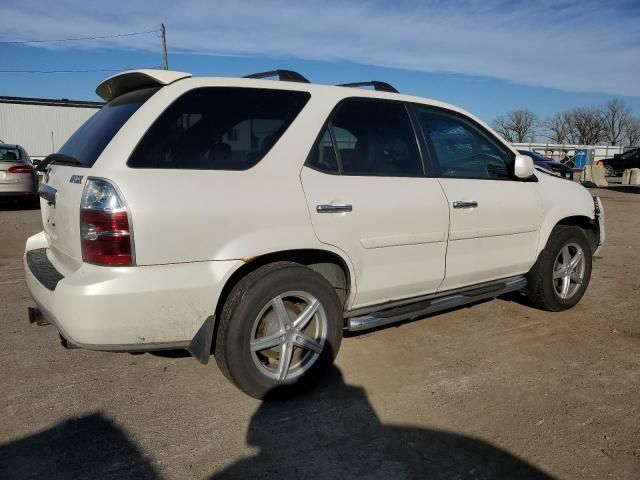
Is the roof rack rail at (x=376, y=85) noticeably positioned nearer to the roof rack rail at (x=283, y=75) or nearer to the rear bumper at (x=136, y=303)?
the roof rack rail at (x=283, y=75)

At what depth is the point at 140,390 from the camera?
3.41 meters

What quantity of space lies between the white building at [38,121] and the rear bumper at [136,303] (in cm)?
3111

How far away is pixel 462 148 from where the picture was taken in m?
4.27

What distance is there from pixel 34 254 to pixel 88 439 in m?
1.42

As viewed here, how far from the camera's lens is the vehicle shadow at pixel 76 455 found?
2.56 metres

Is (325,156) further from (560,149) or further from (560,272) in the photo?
(560,149)

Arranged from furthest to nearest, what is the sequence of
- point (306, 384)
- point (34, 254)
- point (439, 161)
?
point (439, 161)
point (34, 254)
point (306, 384)

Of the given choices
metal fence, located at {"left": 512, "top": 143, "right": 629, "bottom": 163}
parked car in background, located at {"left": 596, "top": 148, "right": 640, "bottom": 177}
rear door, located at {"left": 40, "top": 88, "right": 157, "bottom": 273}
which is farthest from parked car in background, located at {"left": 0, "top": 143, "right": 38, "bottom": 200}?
parked car in background, located at {"left": 596, "top": 148, "right": 640, "bottom": 177}

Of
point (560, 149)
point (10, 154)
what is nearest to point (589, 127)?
point (560, 149)

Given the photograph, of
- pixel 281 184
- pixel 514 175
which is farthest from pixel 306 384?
pixel 514 175

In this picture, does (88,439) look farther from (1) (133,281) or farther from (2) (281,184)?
(2) (281,184)

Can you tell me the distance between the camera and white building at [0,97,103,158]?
30.4 m

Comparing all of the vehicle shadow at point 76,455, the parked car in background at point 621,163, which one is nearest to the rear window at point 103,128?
the vehicle shadow at point 76,455

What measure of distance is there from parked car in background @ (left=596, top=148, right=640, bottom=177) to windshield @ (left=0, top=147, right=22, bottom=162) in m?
34.8
